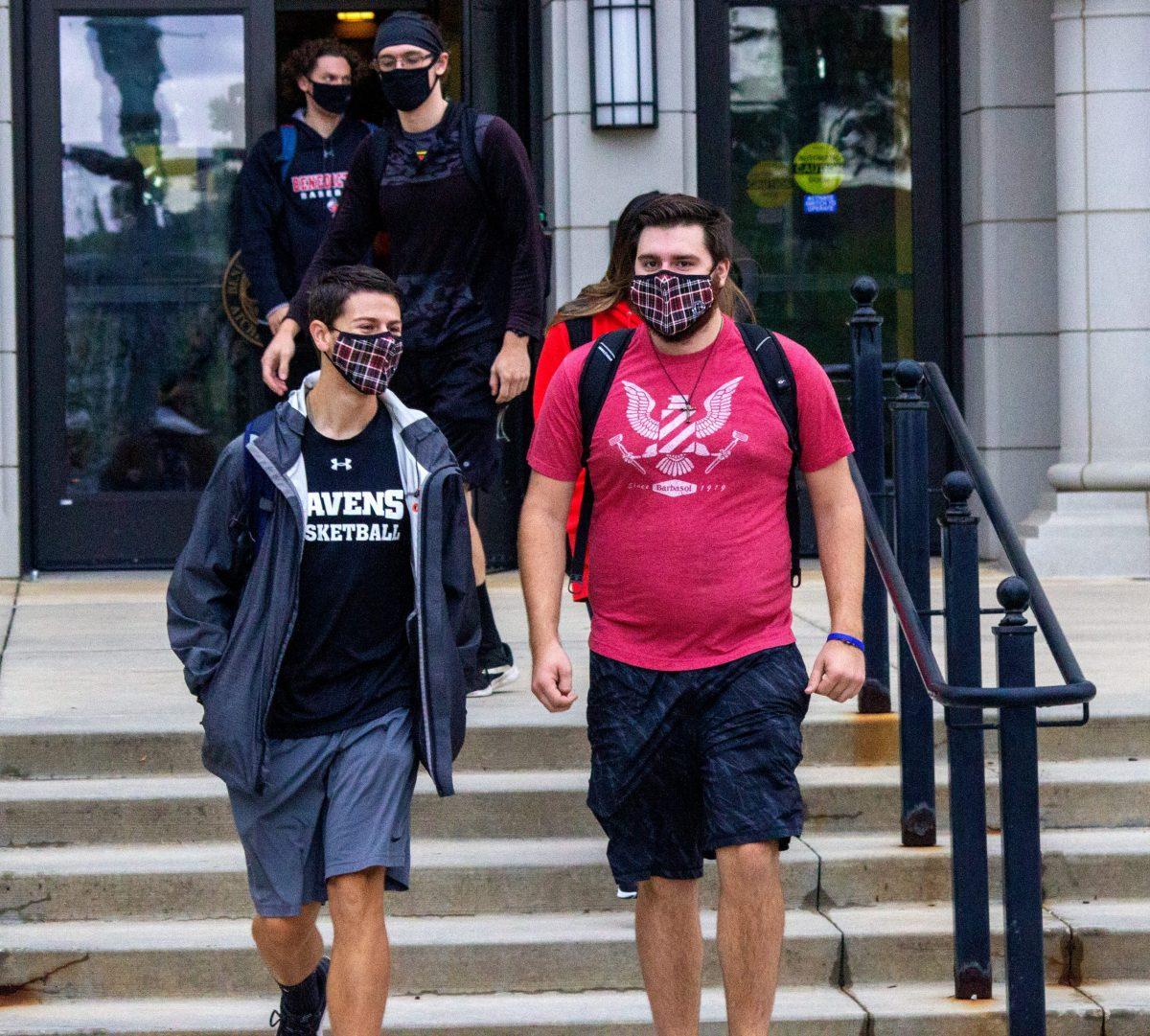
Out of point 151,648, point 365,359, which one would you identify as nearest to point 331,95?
point 151,648

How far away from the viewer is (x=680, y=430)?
4.09 meters

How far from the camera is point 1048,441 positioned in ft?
32.1

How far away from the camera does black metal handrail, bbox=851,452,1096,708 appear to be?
418cm

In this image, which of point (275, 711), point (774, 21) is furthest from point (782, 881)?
point (774, 21)

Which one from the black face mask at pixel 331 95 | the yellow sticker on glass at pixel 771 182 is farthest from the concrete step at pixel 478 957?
the yellow sticker on glass at pixel 771 182

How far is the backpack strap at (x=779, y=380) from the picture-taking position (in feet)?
13.7

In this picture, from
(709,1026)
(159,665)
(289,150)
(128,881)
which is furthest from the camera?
(289,150)

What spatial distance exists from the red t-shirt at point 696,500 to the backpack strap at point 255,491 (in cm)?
64

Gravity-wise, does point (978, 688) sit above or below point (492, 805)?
above

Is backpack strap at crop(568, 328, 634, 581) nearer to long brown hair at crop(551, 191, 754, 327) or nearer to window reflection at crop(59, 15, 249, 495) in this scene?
long brown hair at crop(551, 191, 754, 327)

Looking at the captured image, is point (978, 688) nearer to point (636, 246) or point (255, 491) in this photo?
point (636, 246)

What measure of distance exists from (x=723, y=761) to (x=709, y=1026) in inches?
41.2

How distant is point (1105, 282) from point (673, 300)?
18.9ft

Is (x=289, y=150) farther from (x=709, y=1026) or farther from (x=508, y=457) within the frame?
(x=709, y=1026)
